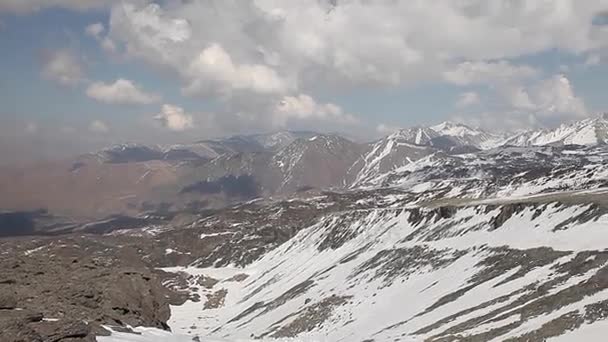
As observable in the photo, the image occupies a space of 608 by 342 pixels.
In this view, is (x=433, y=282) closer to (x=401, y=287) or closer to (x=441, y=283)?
(x=441, y=283)

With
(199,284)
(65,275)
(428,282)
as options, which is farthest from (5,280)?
(199,284)

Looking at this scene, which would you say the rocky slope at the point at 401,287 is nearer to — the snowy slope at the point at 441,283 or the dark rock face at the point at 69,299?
the dark rock face at the point at 69,299

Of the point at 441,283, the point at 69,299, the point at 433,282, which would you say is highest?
the point at 69,299

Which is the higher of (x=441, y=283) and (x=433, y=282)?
(x=441, y=283)

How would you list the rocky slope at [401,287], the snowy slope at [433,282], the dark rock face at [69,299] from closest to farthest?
the dark rock face at [69,299] → the rocky slope at [401,287] → the snowy slope at [433,282]

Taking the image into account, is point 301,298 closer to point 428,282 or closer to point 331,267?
point 331,267

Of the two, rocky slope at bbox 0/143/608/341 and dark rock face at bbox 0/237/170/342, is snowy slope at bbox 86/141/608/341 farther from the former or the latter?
dark rock face at bbox 0/237/170/342

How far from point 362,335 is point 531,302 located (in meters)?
19.5

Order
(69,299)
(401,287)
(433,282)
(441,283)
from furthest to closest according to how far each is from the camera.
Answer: (401,287) < (433,282) < (441,283) < (69,299)

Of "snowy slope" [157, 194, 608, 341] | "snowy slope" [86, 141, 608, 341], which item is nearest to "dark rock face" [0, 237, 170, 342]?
"snowy slope" [86, 141, 608, 341]

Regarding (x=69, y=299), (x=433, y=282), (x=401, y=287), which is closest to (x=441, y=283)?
(x=433, y=282)

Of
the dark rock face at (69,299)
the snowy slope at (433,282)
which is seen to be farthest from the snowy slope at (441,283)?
the dark rock face at (69,299)

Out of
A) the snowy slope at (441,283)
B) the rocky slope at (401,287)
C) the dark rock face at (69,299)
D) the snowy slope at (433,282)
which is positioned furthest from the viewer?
the snowy slope at (433,282)

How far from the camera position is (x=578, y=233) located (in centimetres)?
6319
